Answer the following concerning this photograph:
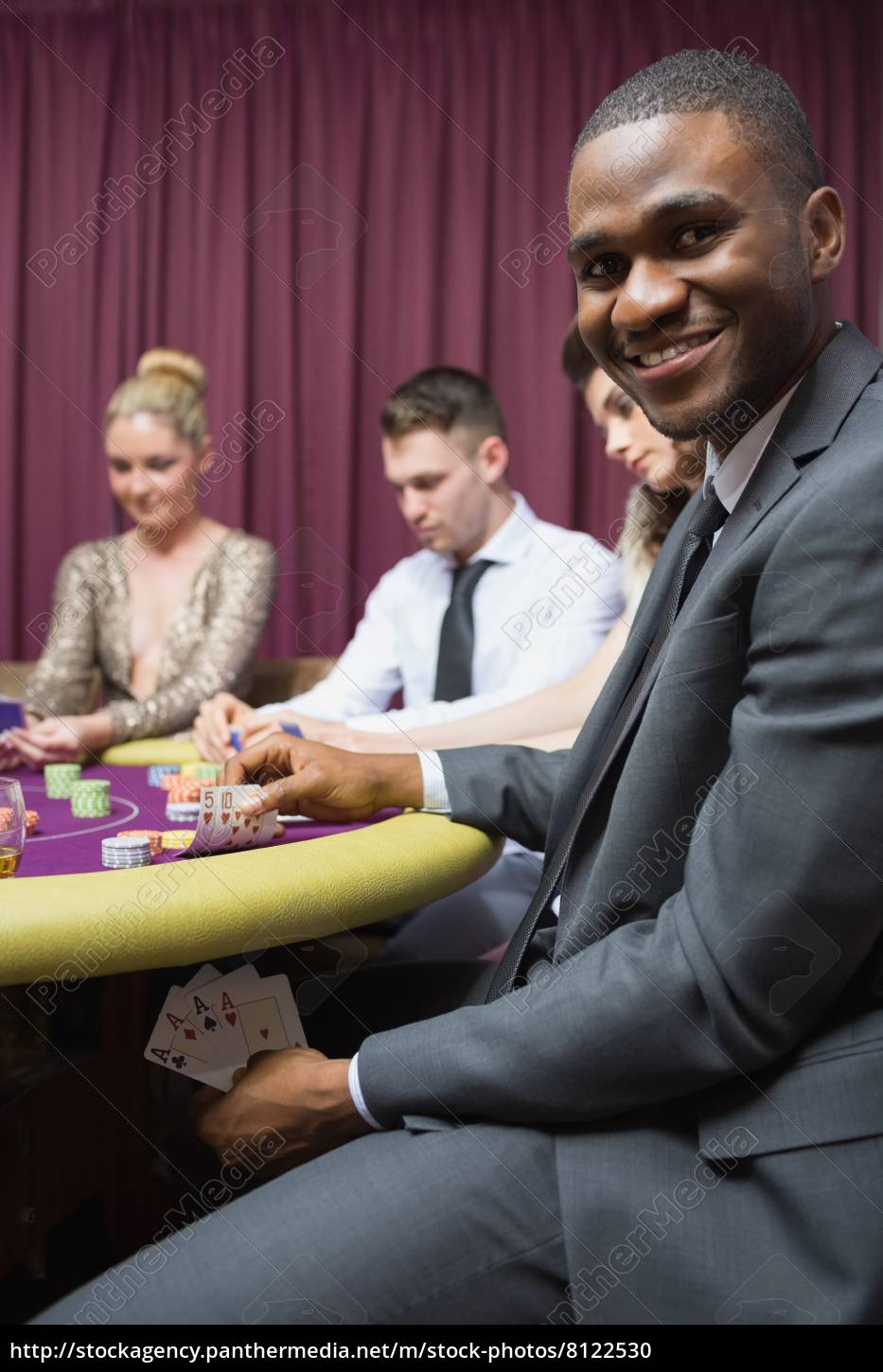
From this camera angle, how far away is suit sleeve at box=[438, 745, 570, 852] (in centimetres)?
150

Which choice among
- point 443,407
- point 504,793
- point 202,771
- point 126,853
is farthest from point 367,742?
point 443,407

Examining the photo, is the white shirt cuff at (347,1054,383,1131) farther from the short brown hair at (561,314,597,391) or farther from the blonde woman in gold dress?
the blonde woman in gold dress

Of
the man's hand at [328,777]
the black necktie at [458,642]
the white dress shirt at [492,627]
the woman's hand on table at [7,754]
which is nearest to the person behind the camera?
the man's hand at [328,777]

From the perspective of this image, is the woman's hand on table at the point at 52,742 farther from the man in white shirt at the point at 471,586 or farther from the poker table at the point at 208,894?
the poker table at the point at 208,894

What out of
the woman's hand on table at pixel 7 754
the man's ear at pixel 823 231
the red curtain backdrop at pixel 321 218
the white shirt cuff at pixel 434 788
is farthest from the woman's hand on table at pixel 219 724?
the red curtain backdrop at pixel 321 218

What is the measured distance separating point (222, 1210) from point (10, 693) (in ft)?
7.70

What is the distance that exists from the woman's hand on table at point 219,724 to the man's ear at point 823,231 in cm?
126

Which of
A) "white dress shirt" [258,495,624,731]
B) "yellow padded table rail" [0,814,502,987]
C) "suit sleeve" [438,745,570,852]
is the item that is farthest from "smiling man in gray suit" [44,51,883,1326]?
"white dress shirt" [258,495,624,731]

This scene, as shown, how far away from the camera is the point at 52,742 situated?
2.17 m

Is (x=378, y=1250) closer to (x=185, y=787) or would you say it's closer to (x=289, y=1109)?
(x=289, y=1109)

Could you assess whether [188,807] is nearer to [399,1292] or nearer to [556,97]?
[399,1292]

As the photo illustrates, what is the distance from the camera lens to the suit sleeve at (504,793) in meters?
1.50

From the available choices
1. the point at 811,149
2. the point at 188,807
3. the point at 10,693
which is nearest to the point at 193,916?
the point at 188,807

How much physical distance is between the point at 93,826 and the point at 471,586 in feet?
4.89
